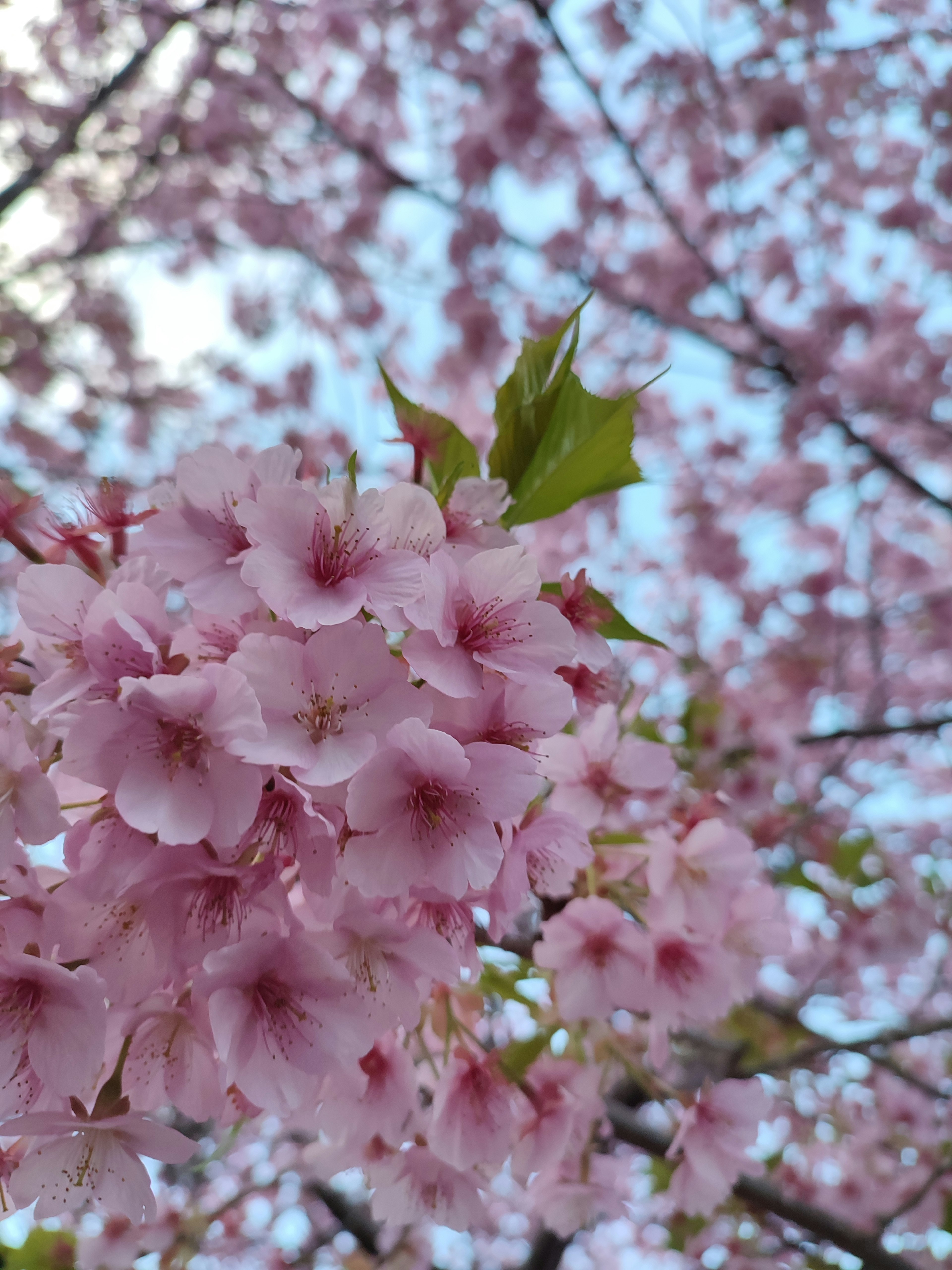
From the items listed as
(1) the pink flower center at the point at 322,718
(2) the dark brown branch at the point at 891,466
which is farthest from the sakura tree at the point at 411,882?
(2) the dark brown branch at the point at 891,466

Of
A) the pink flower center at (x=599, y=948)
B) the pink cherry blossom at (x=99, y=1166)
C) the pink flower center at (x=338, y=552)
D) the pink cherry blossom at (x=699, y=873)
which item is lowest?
the pink flower center at (x=599, y=948)

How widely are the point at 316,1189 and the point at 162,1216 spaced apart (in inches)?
16.8

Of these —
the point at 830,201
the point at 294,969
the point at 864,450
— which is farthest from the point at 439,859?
the point at 830,201

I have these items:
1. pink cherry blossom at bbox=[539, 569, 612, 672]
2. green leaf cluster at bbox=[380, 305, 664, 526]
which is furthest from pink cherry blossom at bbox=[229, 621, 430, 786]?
green leaf cluster at bbox=[380, 305, 664, 526]

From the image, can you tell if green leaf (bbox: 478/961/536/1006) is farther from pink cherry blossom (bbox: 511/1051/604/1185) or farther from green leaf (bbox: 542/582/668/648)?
green leaf (bbox: 542/582/668/648)

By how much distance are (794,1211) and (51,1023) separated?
1.82 m

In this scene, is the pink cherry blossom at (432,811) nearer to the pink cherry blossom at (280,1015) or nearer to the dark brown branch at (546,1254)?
the pink cherry blossom at (280,1015)

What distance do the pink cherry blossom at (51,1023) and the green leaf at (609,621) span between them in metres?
0.69

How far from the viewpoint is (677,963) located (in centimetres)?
131

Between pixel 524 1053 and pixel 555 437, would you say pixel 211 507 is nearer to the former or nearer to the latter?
pixel 555 437

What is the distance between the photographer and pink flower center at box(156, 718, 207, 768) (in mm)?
827

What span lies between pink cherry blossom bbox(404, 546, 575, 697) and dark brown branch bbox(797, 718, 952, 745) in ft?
9.75

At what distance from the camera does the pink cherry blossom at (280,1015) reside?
2.77 ft

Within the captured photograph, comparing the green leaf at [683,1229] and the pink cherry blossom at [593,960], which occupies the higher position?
the pink cherry blossom at [593,960]
